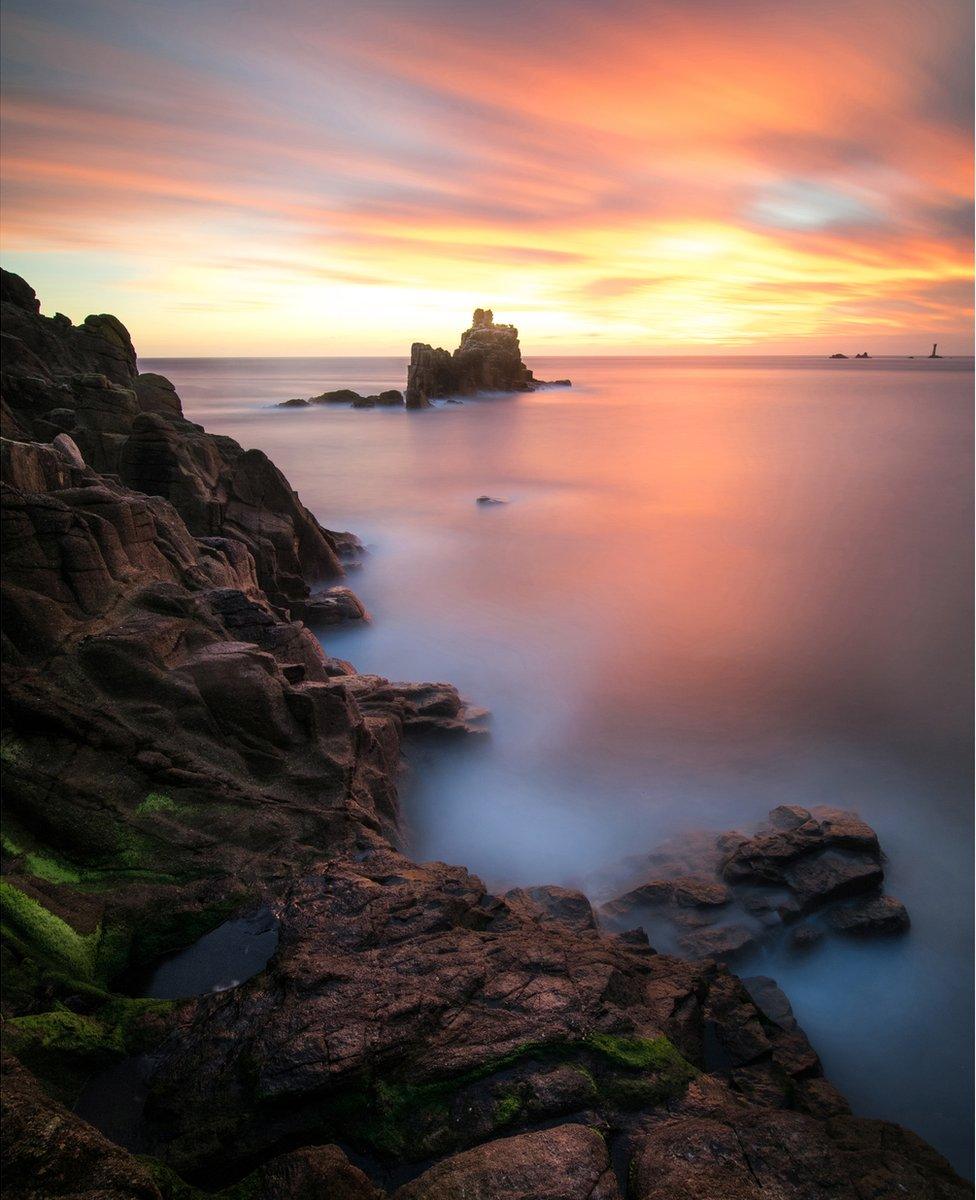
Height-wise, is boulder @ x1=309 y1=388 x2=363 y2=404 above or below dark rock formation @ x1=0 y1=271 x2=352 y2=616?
above

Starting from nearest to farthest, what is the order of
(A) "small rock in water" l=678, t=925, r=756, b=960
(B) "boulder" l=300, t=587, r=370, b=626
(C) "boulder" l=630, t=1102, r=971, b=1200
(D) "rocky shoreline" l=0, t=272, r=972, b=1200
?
(C) "boulder" l=630, t=1102, r=971, b=1200 → (D) "rocky shoreline" l=0, t=272, r=972, b=1200 → (A) "small rock in water" l=678, t=925, r=756, b=960 → (B) "boulder" l=300, t=587, r=370, b=626

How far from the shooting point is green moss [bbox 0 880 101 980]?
7117 mm

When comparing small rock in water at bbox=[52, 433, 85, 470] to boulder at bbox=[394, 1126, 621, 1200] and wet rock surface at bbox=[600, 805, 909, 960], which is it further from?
wet rock surface at bbox=[600, 805, 909, 960]

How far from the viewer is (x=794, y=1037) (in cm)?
932

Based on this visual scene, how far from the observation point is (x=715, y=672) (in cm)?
2134

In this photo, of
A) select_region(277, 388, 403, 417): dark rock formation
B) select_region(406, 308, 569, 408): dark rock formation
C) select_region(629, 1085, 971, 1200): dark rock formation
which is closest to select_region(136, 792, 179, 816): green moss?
select_region(629, 1085, 971, 1200): dark rock formation

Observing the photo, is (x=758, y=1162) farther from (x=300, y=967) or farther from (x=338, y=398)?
(x=338, y=398)

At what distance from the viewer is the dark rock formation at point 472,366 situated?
333ft

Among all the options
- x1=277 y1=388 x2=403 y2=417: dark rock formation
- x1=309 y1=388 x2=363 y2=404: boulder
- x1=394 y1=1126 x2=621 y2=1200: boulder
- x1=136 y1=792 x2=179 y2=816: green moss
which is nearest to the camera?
x1=394 y1=1126 x2=621 y2=1200: boulder

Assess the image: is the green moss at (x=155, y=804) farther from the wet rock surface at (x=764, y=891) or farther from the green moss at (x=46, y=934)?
the wet rock surface at (x=764, y=891)

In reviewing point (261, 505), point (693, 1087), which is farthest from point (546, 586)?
point (693, 1087)

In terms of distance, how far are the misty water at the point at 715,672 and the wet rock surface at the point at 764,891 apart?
493 mm

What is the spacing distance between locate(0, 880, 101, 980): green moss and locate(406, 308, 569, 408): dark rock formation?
9193 centimetres

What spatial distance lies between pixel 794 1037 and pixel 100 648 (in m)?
11.0
